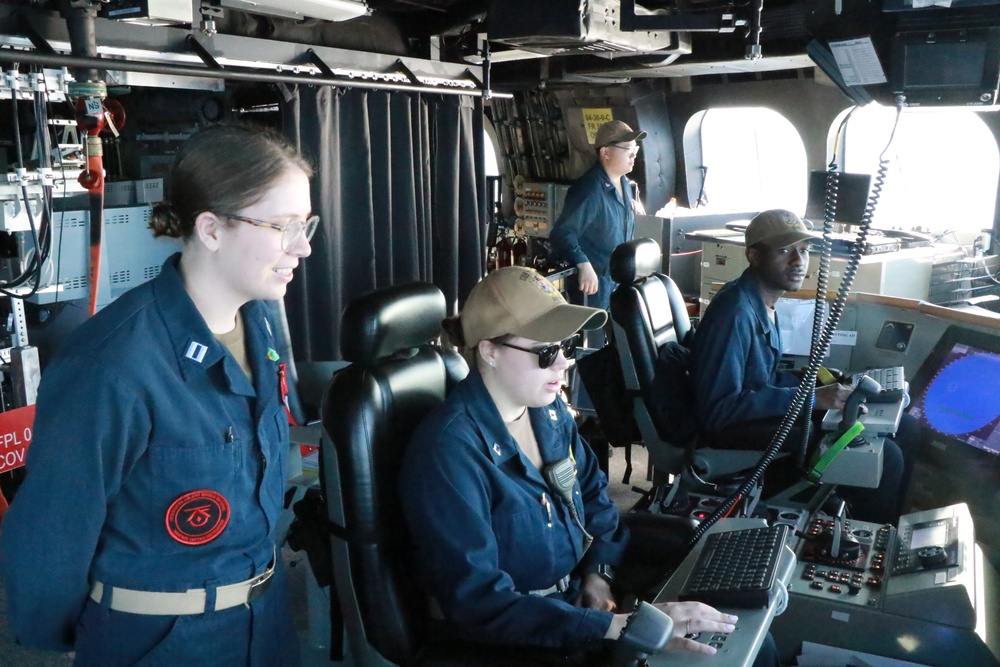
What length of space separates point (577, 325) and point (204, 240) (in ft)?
2.47

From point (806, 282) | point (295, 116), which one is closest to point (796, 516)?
point (806, 282)

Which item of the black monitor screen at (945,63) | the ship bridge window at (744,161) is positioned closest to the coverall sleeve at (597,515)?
the black monitor screen at (945,63)

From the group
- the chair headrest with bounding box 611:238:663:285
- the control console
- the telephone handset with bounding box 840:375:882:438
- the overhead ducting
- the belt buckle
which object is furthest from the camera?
the overhead ducting

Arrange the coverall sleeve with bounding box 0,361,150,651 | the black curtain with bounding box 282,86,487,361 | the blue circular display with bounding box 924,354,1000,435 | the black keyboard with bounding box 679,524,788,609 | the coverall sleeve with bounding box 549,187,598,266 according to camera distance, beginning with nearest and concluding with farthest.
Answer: the coverall sleeve with bounding box 0,361,150,651 < the black keyboard with bounding box 679,524,788,609 < the blue circular display with bounding box 924,354,1000,435 < the black curtain with bounding box 282,86,487,361 < the coverall sleeve with bounding box 549,187,598,266

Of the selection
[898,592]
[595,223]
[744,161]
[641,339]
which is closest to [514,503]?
[898,592]

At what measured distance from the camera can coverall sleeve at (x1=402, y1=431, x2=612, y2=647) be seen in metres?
1.56

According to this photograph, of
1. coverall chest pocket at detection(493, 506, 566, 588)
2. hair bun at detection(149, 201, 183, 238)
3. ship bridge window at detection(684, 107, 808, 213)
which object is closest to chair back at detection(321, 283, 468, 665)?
coverall chest pocket at detection(493, 506, 566, 588)

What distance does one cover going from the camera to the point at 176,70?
2.94 meters

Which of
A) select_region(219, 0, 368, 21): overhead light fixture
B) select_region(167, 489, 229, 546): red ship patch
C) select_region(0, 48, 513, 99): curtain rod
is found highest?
select_region(219, 0, 368, 21): overhead light fixture

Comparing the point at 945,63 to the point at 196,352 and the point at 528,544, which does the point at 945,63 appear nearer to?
the point at 528,544

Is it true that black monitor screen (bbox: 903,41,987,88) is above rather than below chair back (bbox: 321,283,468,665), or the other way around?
above

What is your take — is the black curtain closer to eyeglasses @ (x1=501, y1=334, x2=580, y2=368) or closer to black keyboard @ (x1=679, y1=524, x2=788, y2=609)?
eyeglasses @ (x1=501, y1=334, x2=580, y2=368)

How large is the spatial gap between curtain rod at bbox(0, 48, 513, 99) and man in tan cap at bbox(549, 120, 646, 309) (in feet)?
3.19

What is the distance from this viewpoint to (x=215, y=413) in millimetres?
1285
